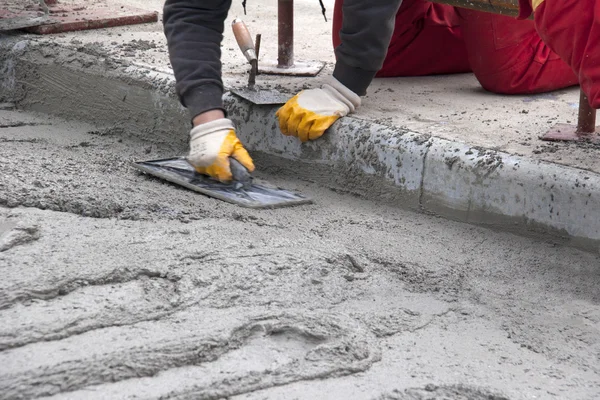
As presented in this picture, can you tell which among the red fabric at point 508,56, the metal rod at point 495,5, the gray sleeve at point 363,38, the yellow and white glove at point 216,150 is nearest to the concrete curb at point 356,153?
the gray sleeve at point 363,38

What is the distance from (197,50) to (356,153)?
59 cm

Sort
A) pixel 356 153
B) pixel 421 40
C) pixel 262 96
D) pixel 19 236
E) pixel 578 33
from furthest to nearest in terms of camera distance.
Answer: pixel 421 40
pixel 262 96
pixel 356 153
pixel 578 33
pixel 19 236

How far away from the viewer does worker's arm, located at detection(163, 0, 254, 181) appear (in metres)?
2.44

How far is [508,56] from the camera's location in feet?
9.38

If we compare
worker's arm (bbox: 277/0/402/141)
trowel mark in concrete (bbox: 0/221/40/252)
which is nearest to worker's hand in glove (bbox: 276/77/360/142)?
worker's arm (bbox: 277/0/402/141)

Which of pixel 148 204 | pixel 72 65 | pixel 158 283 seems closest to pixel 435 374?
pixel 158 283

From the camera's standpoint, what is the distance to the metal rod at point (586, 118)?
93.0 inches

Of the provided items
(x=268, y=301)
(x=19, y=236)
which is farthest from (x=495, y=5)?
(x=19, y=236)

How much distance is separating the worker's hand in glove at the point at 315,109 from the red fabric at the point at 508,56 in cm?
56

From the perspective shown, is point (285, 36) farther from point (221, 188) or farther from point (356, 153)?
point (221, 188)

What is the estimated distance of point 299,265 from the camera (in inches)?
73.7

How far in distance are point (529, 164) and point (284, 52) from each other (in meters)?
1.25

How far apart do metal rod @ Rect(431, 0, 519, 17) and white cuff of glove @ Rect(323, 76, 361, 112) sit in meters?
0.43

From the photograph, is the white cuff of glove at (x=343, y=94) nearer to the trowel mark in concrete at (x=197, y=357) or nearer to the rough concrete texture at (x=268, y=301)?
the rough concrete texture at (x=268, y=301)
